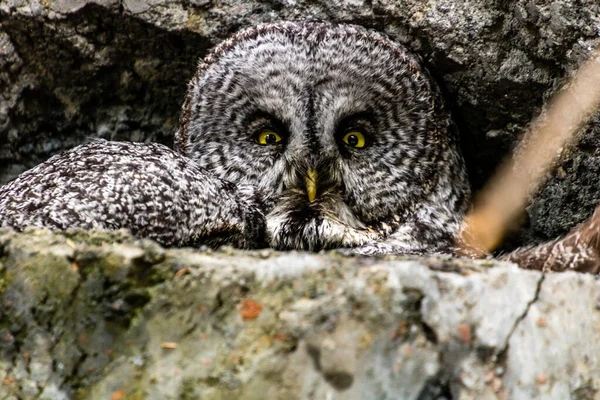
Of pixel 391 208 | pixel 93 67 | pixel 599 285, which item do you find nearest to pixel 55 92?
pixel 93 67

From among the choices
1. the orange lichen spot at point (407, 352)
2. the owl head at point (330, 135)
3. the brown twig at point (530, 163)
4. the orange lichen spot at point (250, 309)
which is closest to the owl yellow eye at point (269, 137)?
the owl head at point (330, 135)

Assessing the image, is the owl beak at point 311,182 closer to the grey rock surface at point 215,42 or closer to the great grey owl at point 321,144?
the great grey owl at point 321,144

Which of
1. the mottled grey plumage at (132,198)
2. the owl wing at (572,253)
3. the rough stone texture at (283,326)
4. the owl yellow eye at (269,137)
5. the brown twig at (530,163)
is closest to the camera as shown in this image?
the rough stone texture at (283,326)

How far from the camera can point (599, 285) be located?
6.07ft

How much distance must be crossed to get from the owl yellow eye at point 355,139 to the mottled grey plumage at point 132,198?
44 centimetres

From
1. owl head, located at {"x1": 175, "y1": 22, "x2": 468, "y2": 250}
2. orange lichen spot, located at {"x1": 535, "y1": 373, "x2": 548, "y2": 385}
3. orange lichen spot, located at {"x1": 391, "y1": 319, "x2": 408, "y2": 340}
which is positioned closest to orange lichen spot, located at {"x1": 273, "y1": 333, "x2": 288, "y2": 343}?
orange lichen spot, located at {"x1": 391, "y1": 319, "x2": 408, "y2": 340}

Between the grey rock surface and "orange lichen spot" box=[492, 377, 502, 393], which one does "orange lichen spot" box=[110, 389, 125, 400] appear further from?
the grey rock surface

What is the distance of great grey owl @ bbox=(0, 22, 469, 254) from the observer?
2.87m

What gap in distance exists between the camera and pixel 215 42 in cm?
322

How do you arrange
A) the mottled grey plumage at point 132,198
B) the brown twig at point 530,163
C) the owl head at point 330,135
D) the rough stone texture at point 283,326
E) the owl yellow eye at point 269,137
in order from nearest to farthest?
the rough stone texture at point 283,326
the mottled grey plumage at point 132,198
the brown twig at point 530,163
the owl head at point 330,135
the owl yellow eye at point 269,137

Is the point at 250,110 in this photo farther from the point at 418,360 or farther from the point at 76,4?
the point at 418,360

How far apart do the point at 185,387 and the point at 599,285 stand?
884 millimetres

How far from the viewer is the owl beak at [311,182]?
112 inches

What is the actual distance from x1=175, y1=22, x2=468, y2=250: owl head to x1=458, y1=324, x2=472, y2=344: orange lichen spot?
116 cm
